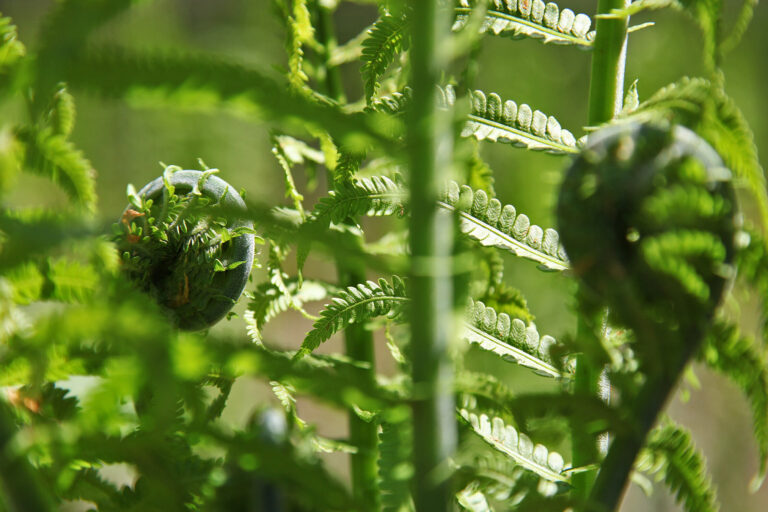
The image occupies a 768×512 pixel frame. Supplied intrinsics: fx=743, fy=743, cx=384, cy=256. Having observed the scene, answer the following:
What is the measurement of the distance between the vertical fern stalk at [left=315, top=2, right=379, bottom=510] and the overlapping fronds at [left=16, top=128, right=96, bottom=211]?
0.62ft

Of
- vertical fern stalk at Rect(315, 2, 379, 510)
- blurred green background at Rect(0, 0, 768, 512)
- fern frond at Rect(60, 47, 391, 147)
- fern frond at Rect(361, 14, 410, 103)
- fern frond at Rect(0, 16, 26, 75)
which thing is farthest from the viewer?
blurred green background at Rect(0, 0, 768, 512)

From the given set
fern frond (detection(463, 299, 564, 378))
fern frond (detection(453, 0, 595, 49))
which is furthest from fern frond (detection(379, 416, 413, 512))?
fern frond (detection(453, 0, 595, 49))

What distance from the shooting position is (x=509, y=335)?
0.55 metres

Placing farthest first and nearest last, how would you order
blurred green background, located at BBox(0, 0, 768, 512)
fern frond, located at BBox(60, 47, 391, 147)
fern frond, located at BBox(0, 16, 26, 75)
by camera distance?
1. blurred green background, located at BBox(0, 0, 768, 512)
2. fern frond, located at BBox(0, 16, 26, 75)
3. fern frond, located at BBox(60, 47, 391, 147)

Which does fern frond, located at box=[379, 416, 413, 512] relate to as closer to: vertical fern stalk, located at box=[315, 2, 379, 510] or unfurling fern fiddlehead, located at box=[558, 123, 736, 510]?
unfurling fern fiddlehead, located at box=[558, 123, 736, 510]

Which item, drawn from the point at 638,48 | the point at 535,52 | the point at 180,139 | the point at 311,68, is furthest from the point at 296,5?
the point at 180,139

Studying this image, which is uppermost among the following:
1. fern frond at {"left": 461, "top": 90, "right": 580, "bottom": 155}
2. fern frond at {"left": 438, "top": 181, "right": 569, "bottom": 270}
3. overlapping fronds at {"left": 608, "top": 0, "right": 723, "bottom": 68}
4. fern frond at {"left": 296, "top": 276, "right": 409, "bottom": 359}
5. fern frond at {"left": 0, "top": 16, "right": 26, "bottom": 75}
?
overlapping fronds at {"left": 608, "top": 0, "right": 723, "bottom": 68}

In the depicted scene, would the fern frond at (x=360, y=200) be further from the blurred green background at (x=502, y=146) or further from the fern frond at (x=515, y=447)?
the blurred green background at (x=502, y=146)

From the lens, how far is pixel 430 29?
0.27 m

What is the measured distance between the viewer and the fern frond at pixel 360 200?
1.57 feet

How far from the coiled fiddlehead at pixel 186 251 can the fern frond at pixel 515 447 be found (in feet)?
0.58

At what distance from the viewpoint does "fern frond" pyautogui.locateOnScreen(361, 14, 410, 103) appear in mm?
473

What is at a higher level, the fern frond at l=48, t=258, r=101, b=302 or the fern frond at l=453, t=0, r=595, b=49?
the fern frond at l=453, t=0, r=595, b=49

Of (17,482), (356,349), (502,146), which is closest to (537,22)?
(356,349)
